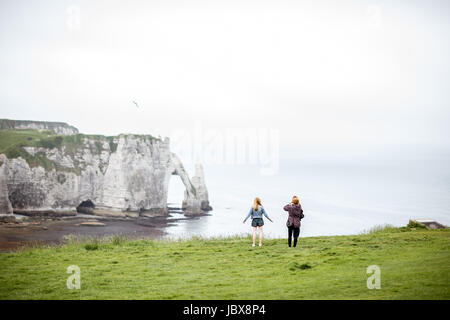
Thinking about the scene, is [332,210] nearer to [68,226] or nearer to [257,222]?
[68,226]

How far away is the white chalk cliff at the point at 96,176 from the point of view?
7131cm

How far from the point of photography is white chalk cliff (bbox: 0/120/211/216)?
234ft

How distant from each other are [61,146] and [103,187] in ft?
39.8

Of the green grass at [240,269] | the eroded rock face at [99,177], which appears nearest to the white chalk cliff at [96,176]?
the eroded rock face at [99,177]

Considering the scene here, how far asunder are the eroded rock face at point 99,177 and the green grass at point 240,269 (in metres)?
60.5

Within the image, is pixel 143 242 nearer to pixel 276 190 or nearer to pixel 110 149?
pixel 110 149

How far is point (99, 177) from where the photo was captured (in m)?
81.2

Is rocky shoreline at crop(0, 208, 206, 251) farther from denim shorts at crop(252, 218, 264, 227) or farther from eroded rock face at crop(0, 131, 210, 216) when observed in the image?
denim shorts at crop(252, 218, 264, 227)

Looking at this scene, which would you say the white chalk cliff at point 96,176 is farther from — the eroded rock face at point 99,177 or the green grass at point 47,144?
the green grass at point 47,144

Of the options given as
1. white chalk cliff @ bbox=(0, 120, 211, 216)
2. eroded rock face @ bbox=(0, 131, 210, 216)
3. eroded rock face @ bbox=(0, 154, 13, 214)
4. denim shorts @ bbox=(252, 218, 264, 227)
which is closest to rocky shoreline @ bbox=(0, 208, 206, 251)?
eroded rock face @ bbox=(0, 154, 13, 214)
